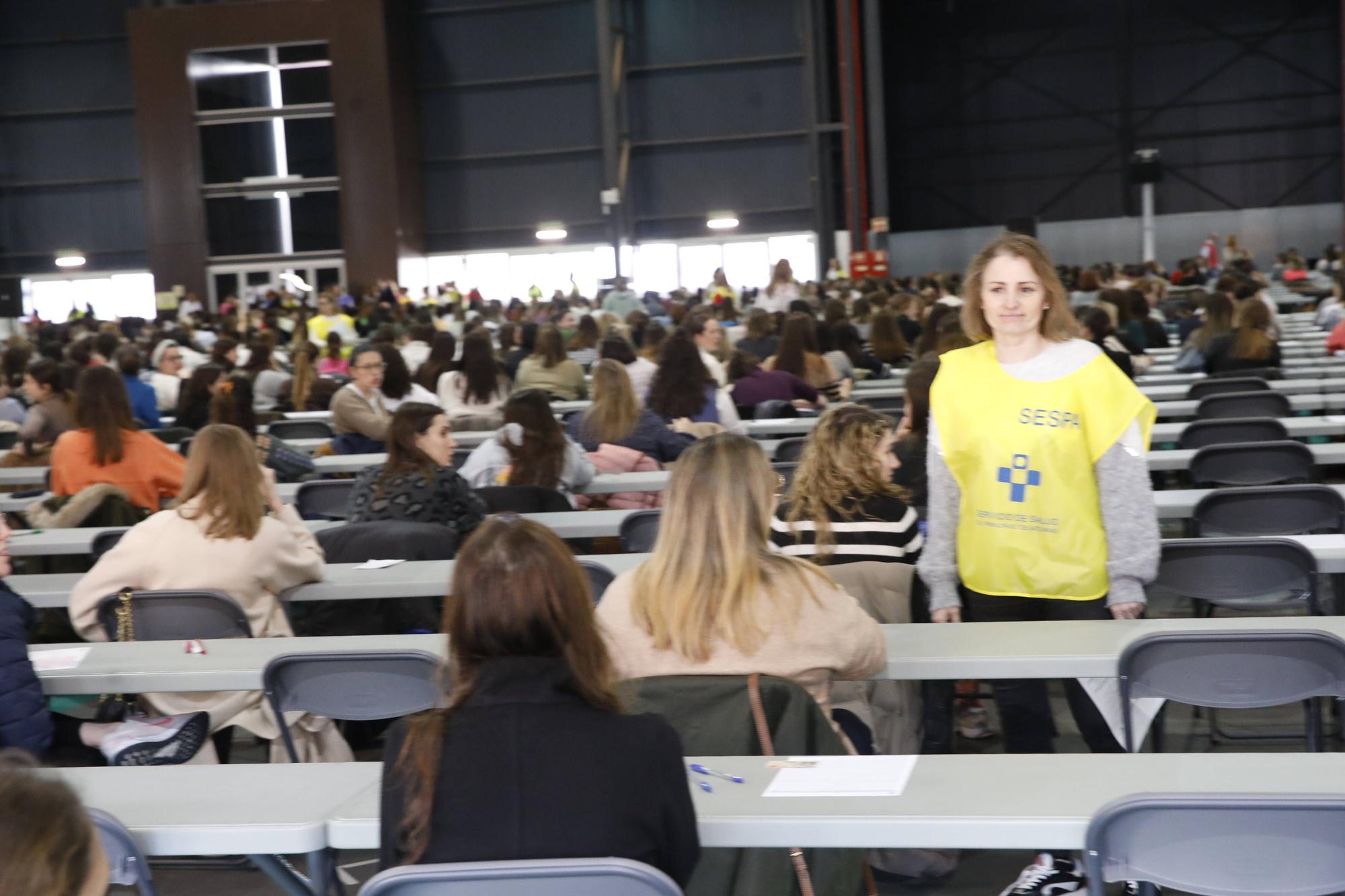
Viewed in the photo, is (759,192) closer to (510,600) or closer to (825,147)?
(825,147)

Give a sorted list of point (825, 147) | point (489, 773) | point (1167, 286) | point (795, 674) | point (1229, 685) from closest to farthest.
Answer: point (489, 773), point (795, 674), point (1229, 685), point (1167, 286), point (825, 147)

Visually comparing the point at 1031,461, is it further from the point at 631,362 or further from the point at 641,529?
the point at 631,362

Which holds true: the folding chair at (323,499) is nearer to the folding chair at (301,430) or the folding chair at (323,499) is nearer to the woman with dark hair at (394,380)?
the woman with dark hair at (394,380)

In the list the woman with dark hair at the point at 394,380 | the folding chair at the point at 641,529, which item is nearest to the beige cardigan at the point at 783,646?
the folding chair at the point at 641,529

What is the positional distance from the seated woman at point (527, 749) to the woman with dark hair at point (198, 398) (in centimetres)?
603

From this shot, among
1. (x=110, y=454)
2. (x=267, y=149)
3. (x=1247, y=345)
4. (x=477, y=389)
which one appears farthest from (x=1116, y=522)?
(x=267, y=149)

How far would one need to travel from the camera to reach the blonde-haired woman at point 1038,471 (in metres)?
2.79

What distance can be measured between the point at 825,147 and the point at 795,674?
67.6 feet

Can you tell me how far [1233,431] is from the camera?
5836mm

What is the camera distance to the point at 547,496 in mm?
4977

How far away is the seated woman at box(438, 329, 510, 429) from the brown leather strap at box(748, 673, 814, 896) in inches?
204

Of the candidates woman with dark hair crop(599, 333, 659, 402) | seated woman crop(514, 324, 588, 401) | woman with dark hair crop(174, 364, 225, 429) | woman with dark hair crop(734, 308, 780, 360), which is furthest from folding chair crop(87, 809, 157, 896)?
woman with dark hair crop(734, 308, 780, 360)

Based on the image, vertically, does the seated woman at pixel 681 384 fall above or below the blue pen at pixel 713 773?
above

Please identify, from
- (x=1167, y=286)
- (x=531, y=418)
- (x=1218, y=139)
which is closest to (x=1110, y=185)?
(x=1218, y=139)
